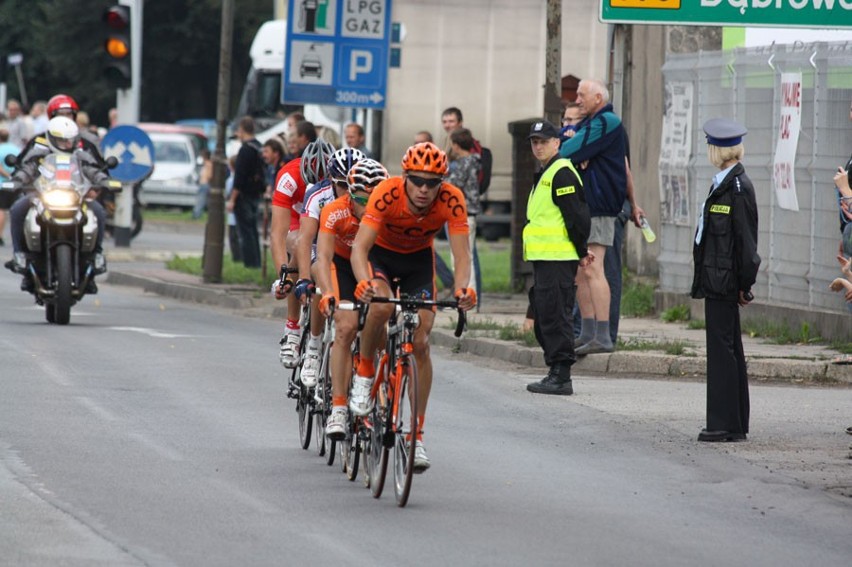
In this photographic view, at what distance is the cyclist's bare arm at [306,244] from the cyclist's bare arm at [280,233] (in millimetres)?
907

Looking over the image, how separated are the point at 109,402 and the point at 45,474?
115 inches

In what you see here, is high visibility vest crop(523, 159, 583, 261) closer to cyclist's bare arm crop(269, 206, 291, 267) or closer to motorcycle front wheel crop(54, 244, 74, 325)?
cyclist's bare arm crop(269, 206, 291, 267)

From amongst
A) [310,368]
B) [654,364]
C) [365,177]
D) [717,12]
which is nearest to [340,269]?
[365,177]

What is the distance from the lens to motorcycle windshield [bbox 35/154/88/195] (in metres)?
17.7

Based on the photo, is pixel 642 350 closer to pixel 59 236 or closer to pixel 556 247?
pixel 556 247

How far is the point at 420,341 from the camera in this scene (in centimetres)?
912

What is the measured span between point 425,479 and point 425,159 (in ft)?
5.66

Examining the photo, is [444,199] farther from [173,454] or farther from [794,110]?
[794,110]

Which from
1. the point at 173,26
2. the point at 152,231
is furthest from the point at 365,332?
the point at 173,26

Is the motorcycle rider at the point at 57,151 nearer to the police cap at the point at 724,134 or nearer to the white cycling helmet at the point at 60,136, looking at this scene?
the white cycling helmet at the point at 60,136

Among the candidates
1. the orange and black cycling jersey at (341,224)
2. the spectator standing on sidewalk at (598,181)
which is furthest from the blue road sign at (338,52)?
the orange and black cycling jersey at (341,224)

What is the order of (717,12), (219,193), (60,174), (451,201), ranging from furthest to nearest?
(219,193) < (60,174) < (717,12) < (451,201)

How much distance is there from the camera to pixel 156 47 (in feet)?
205

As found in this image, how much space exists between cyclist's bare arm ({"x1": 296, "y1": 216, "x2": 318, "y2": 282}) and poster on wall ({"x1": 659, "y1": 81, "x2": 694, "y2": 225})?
9.06 m
